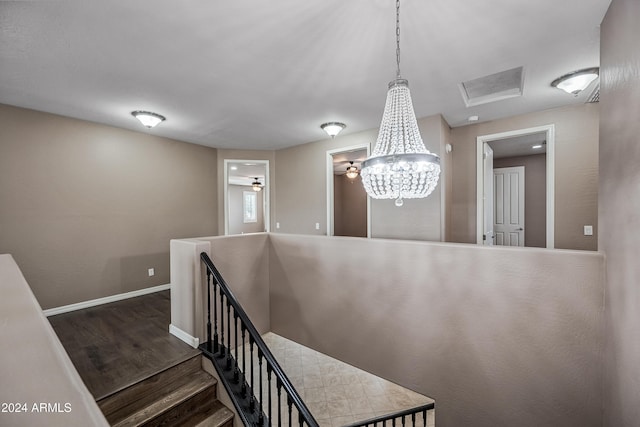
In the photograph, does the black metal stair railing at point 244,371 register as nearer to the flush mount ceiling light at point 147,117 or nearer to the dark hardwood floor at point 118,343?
the dark hardwood floor at point 118,343

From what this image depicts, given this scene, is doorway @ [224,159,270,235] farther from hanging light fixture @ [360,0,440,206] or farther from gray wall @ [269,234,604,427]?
hanging light fixture @ [360,0,440,206]

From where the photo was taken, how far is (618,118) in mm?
1580

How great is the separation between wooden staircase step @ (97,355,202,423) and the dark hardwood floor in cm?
4

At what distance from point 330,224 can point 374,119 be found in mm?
2036

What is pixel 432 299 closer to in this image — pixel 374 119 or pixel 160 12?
pixel 374 119

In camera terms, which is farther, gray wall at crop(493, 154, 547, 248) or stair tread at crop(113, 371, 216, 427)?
gray wall at crop(493, 154, 547, 248)

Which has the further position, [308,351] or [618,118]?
[308,351]

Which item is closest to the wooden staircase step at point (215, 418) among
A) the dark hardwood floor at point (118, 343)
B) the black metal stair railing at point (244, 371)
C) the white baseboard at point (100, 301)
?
the black metal stair railing at point (244, 371)

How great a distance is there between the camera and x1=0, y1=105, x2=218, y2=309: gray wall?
312 centimetres

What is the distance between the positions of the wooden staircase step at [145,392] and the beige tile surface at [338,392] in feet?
3.27

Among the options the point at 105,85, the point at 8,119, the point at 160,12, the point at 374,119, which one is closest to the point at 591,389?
the point at 374,119

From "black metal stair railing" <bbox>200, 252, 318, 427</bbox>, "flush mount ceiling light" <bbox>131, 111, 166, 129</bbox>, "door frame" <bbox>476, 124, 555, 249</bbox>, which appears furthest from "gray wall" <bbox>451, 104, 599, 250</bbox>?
"flush mount ceiling light" <bbox>131, 111, 166, 129</bbox>

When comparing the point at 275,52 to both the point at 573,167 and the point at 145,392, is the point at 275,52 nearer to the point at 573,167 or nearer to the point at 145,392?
the point at 145,392

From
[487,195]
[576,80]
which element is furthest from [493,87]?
[487,195]
